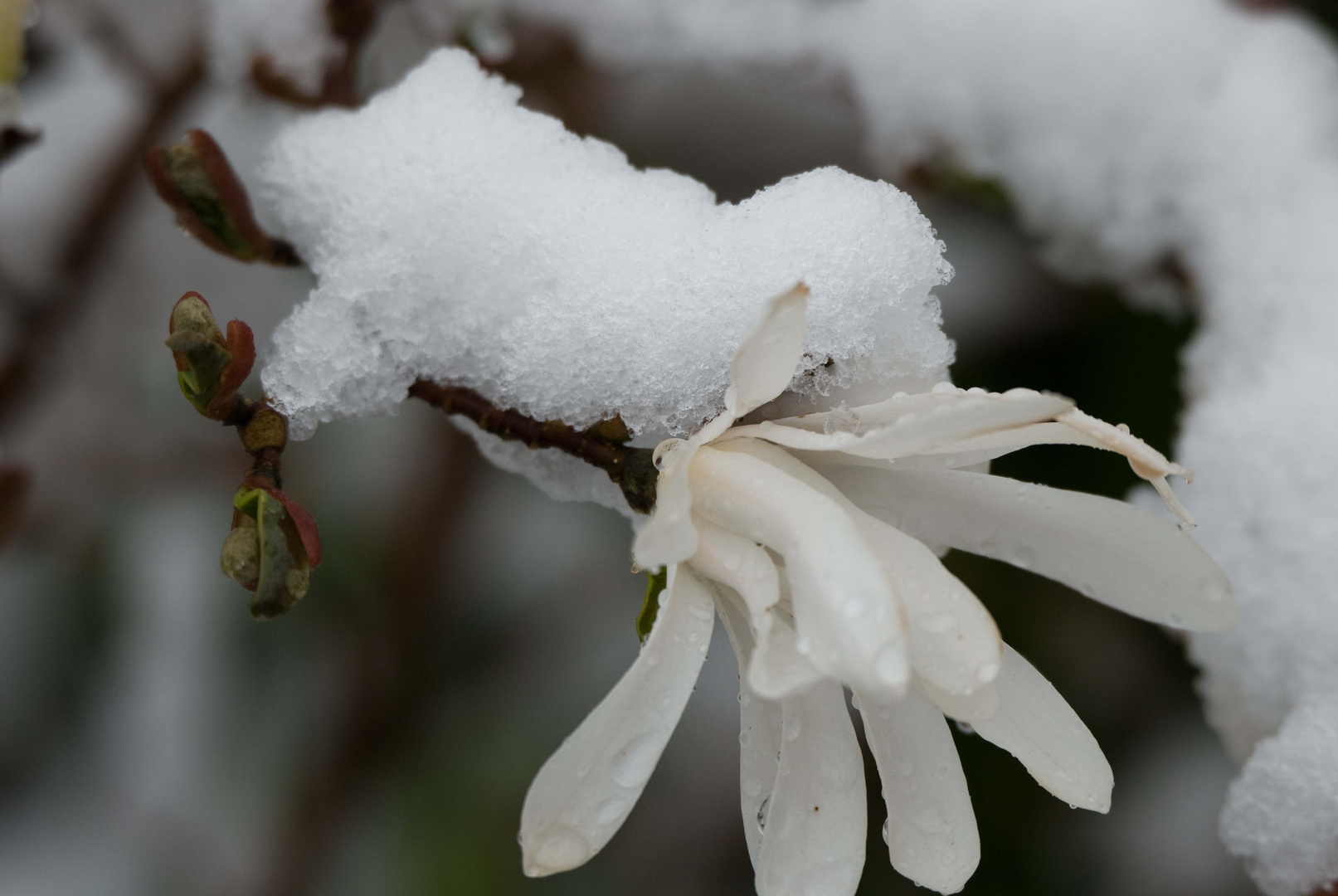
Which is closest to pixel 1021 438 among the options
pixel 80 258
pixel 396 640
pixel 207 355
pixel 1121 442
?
pixel 1121 442

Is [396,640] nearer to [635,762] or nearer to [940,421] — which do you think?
[635,762]

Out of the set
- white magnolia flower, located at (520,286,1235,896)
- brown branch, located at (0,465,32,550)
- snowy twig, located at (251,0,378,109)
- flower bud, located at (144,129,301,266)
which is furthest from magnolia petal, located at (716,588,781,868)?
brown branch, located at (0,465,32,550)

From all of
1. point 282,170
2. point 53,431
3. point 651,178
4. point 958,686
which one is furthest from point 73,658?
point 958,686

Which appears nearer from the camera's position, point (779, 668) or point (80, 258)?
point (779, 668)

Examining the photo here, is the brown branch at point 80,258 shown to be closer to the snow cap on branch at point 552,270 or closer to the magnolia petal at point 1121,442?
the snow cap on branch at point 552,270

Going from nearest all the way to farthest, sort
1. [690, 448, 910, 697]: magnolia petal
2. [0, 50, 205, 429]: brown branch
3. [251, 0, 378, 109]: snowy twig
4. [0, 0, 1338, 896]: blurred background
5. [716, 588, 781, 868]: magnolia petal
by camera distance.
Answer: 1. [690, 448, 910, 697]: magnolia petal
2. [716, 588, 781, 868]: magnolia petal
3. [251, 0, 378, 109]: snowy twig
4. [0, 50, 205, 429]: brown branch
5. [0, 0, 1338, 896]: blurred background

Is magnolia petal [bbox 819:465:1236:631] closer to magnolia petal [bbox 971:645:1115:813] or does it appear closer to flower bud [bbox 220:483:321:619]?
magnolia petal [bbox 971:645:1115:813]

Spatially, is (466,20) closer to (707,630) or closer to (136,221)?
(136,221)
